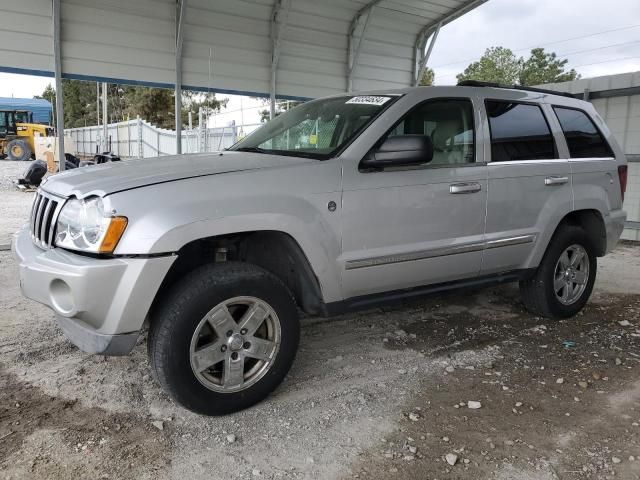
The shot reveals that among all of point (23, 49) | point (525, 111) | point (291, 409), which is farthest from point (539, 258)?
point (23, 49)

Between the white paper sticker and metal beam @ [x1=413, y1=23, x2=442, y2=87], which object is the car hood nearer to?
the white paper sticker

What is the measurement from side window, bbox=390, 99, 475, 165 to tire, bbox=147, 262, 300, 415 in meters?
1.56

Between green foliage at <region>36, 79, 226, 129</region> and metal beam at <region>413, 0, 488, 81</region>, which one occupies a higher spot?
green foliage at <region>36, 79, 226, 129</region>

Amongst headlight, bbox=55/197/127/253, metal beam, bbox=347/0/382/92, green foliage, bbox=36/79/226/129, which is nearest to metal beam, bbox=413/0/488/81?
metal beam, bbox=347/0/382/92

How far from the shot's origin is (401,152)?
126 inches

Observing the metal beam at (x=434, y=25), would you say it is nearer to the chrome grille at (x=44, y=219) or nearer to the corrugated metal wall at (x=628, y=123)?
the corrugated metal wall at (x=628, y=123)

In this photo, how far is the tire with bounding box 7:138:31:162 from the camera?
28281 millimetres

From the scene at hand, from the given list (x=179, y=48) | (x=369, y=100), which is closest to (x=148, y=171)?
(x=369, y=100)

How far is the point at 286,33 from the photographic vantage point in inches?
353

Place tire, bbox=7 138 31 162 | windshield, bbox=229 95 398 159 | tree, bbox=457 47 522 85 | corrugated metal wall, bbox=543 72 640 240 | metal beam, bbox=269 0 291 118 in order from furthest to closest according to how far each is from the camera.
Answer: tree, bbox=457 47 522 85, tire, bbox=7 138 31 162, corrugated metal wall, bbox=543 72 640 240, metal beam, bbox=269 0 291 118, windshield, bbox=229 95 398 159

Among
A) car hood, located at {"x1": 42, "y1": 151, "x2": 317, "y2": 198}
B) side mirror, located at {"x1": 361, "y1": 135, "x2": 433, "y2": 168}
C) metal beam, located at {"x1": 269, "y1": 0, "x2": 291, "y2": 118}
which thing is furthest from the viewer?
metal beam, located at {"x1": 269, "y1": 0, "x2": 291, "y2": 118}

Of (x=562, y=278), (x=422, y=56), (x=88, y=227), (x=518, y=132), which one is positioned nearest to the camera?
(x=88, y=227)

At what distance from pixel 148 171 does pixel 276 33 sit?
6.55 meters

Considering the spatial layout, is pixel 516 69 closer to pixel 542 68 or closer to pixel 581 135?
pixel 542 68
